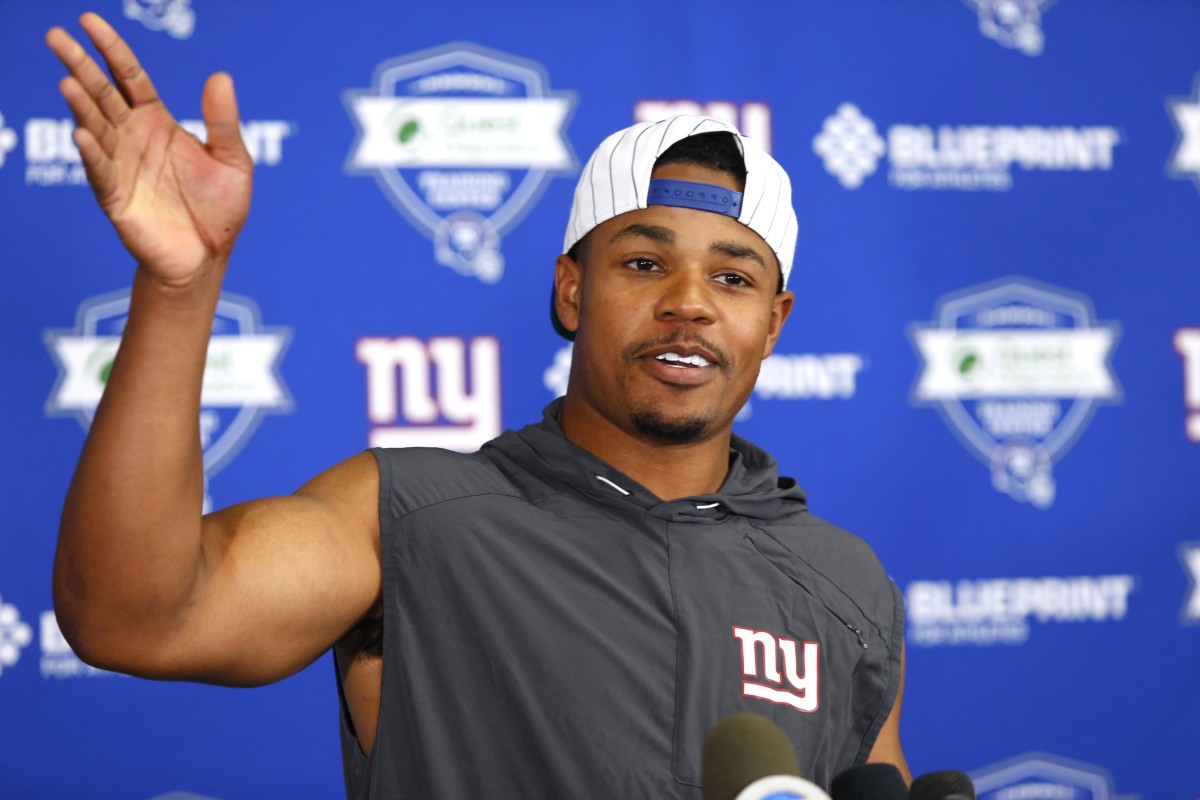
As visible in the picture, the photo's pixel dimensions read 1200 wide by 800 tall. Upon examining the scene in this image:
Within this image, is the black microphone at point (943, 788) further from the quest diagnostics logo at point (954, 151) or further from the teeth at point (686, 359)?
the quest diagnostics logo at point (954, 151)

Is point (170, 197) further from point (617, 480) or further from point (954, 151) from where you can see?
point (954, 151)

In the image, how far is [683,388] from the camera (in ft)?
4.67

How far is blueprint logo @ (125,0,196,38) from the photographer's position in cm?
219

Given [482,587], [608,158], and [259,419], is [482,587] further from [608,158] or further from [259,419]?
[259,419]

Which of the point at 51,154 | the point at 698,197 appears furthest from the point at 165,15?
the point at 698,197

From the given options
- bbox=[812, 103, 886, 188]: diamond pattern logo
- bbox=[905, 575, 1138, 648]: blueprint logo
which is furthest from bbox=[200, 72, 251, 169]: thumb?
bbox=[905, 575, 1138, 648]: blueprint logo

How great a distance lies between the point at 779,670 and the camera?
134cm

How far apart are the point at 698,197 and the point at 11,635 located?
140cm

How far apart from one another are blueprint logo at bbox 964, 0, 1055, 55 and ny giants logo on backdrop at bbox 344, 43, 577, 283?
2.81 ft

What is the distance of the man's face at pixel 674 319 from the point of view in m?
1.41

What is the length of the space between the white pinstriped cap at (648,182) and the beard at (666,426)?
Answer: 9.2 inches

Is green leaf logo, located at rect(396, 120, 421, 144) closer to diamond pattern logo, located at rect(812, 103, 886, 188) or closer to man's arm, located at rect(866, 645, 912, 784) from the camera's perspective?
diamond pattern logo, located at rect(812, 103, 886, 188)

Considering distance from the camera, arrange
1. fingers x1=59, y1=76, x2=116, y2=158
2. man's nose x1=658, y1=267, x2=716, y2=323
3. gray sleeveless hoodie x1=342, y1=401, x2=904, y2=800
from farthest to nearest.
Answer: man's nose x1=658, y1=267, x2=716, y2=323
gray sleeveless hoodie x1=342, y1=401, x2=904, y2=800
fingers x1=59, y1=76, x2=116, y2=158

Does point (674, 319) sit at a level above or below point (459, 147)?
below
